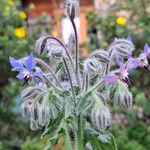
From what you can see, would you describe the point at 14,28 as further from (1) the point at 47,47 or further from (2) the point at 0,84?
(1) the point at 47,47

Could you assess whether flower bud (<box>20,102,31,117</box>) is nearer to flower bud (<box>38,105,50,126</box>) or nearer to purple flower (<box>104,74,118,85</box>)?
flower bud (<box>38,105,50,126</box>)

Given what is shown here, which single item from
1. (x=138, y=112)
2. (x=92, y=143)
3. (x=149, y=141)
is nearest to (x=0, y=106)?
(x=138, y=112)

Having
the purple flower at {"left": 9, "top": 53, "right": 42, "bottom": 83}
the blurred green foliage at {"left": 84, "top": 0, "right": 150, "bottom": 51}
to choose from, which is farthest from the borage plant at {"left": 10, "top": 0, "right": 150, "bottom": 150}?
the blurred green foliage at {"left": 84, "top": 0, "right": 150, "bottom": 51}

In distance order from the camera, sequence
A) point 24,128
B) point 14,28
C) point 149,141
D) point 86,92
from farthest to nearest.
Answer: point 14,28 → point 24,128 → point 149,141 → point 86,92

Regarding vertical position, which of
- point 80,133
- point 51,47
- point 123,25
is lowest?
point 80,133

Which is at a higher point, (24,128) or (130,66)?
(24,128)

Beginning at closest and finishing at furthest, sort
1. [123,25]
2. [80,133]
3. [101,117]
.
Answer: [101,117] < [80,133] < [123,25]

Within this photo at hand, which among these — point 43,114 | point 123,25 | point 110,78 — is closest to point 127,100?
point 110,78

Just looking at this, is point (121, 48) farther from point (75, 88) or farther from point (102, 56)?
point (75, 88)
